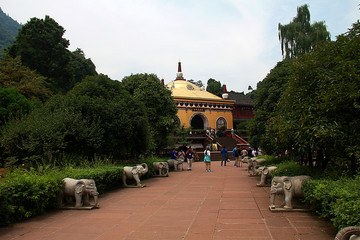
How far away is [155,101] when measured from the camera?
18.7 metres

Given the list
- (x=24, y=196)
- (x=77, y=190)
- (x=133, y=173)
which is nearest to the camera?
(x=24, y=196)

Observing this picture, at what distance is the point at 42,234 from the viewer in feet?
16.5

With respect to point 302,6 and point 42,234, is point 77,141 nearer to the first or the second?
point 42,234

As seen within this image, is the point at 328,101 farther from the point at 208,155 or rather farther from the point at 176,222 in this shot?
the point at 208,155

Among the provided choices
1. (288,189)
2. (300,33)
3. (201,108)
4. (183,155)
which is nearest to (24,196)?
(288,189)

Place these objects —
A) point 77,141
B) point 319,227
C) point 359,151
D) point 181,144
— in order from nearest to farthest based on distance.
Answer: point 319,227 < point 359,151 < point 77,141 < point 181,144

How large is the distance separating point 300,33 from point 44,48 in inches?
1016

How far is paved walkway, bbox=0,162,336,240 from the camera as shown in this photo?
4.84 metres

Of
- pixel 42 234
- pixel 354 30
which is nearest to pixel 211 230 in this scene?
pixel 42 234

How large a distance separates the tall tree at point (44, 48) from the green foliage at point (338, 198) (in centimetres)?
2914

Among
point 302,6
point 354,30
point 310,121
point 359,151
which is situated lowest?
point 359,151

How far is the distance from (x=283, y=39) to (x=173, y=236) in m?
26.2

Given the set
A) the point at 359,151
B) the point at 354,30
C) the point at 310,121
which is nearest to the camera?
the point at 359,151

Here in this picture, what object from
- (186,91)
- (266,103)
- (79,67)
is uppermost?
(79,67)
